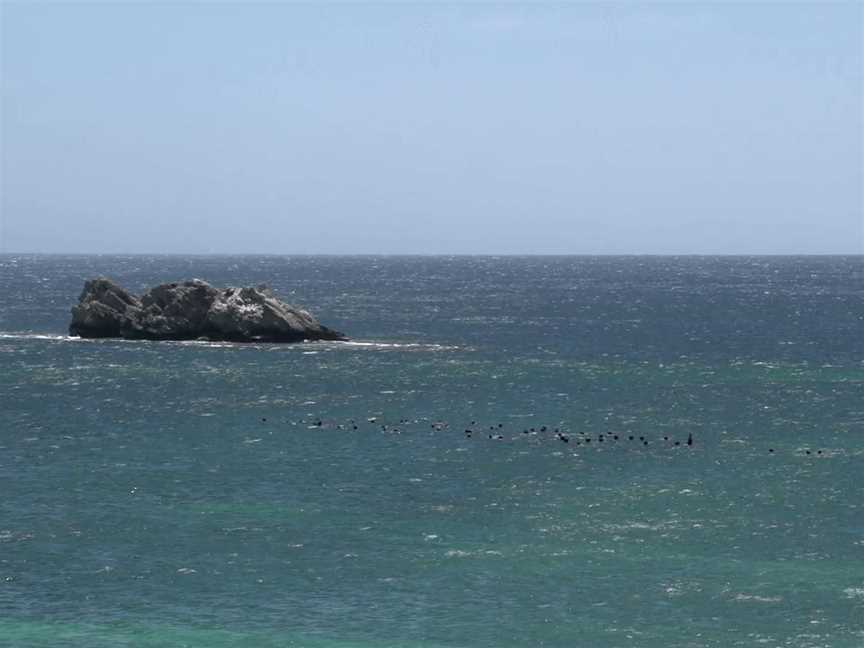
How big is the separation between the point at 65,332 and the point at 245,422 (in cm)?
7684

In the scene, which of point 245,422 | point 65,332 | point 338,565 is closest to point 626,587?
point 338,565

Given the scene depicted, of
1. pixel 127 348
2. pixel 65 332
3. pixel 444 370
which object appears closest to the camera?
pixel 444 370

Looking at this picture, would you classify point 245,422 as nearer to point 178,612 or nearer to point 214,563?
point 214,563

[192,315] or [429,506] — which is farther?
[192,315]

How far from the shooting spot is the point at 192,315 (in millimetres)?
142875

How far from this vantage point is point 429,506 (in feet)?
205

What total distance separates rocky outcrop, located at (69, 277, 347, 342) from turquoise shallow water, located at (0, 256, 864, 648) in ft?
66.5

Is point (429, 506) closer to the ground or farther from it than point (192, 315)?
closer to the ground

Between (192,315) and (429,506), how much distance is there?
85.0 m

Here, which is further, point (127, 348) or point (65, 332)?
point (65, 332)

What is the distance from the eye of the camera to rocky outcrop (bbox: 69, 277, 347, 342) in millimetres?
141000

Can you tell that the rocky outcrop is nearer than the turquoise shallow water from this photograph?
No

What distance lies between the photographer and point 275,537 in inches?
2222

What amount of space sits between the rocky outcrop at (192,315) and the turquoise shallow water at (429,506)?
20.3 meters
